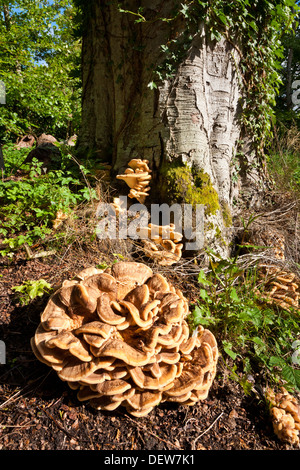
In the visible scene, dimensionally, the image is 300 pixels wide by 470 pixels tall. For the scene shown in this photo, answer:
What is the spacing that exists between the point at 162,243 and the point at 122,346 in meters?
1.81

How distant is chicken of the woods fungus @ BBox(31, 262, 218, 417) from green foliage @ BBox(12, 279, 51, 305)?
68cm

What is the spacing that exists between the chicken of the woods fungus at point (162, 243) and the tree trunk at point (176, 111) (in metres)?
0.51

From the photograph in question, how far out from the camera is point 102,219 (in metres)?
3.78

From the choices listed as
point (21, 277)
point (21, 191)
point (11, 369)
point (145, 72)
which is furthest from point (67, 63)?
point (11, 369)

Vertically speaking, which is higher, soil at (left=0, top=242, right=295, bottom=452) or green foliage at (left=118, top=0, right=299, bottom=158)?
green foliage at (left=118, top=0, right=299, bottom=158)

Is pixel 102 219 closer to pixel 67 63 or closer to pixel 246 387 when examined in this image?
pixel 246 387

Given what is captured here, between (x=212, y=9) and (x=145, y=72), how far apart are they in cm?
124

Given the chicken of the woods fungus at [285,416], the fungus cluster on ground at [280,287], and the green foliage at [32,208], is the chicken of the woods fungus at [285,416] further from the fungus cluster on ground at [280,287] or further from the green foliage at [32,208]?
the green foliage at [32,208]

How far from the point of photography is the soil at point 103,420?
1937 mm

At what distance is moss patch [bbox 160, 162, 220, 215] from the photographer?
3.68 metres

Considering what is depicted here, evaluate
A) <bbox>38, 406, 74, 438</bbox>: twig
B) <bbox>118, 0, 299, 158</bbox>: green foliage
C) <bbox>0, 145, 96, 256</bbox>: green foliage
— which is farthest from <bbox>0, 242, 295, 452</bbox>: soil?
<bbox>118, 0, 299, 158</bbox>: green foliage

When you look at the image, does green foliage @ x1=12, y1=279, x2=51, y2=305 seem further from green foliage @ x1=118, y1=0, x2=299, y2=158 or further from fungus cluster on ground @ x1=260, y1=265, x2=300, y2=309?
green foliage @ x1=118, y1=0, x2=299, y2=158

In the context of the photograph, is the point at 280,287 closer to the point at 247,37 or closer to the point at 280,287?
the point at 280,287

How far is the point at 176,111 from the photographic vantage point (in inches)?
151
